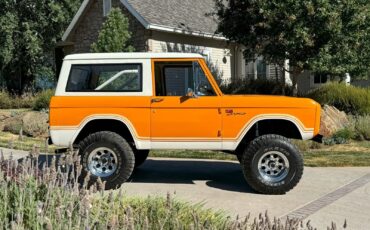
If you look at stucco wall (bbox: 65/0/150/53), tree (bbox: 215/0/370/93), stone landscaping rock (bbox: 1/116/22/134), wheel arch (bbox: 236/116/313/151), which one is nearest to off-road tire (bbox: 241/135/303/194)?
wheel arch (bbox: 236/116/313/151)

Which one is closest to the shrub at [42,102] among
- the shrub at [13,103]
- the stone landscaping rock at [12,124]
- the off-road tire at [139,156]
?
the stone landscaping rock at [12,124]

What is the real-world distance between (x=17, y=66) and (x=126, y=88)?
1995 cm

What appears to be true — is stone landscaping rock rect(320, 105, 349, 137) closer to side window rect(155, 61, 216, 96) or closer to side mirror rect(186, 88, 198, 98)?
side window rect(155, 61, 216, 96)

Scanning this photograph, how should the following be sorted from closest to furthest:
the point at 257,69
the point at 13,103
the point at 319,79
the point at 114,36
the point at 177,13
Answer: the point at 114,36, the point at 13,103, the point at 177,13, the point at 319,79, the point at 257,69

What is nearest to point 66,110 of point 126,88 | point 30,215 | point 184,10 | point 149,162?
point 126,88

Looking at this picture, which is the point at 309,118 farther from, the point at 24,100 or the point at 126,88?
the point at 24,100

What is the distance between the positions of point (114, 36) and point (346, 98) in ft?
30.8

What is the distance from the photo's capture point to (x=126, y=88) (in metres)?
8.06

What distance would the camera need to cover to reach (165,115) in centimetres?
786

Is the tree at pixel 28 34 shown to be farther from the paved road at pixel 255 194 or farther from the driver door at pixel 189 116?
the driver door at pixel 189 116

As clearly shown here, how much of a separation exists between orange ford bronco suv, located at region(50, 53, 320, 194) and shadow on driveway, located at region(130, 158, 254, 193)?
0.79m

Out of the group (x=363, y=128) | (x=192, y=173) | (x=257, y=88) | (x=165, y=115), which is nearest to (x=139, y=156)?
(x=192, y=173)

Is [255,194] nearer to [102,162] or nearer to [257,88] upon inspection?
[102,162]

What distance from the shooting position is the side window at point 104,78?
806cm
